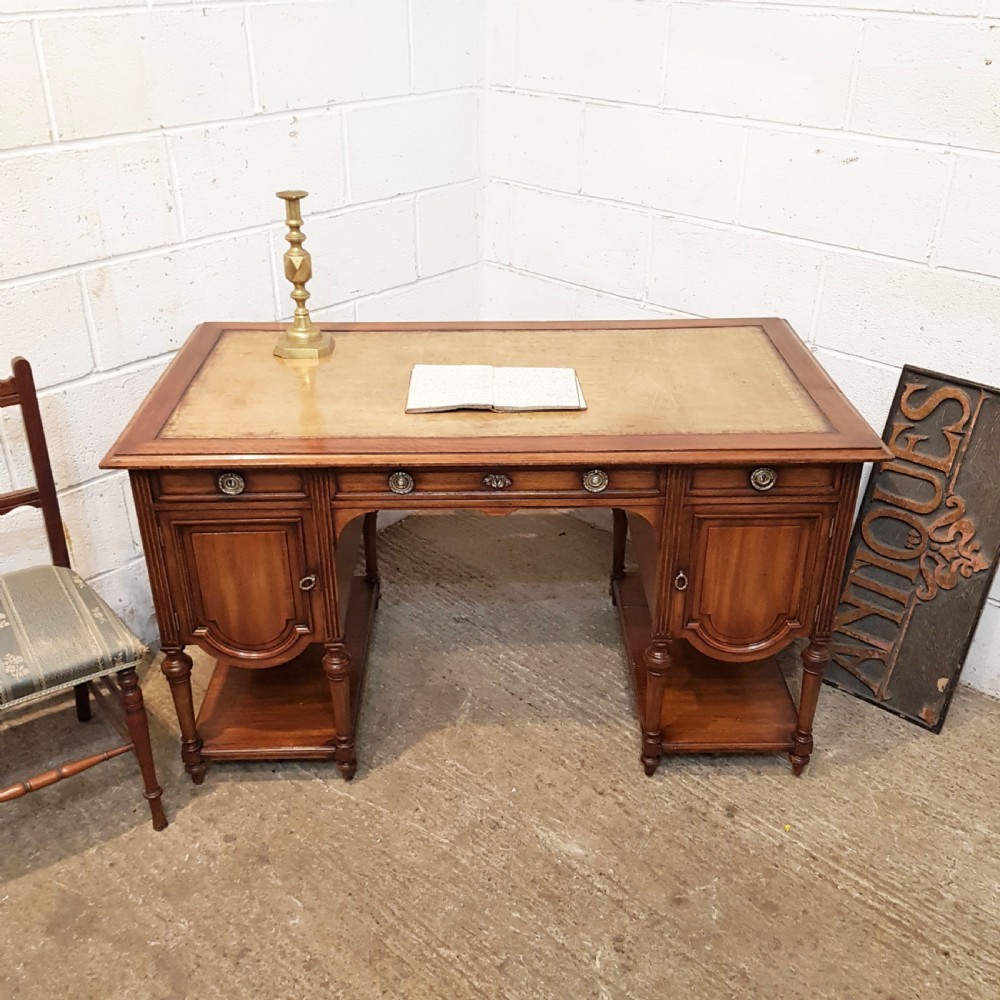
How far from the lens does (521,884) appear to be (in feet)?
5.94

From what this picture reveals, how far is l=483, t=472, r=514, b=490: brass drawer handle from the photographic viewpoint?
1734 mm

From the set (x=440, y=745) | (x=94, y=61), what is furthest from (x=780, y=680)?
(x=94, y=61)

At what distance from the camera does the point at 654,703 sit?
197cm

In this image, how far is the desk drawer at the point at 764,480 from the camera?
1.72m

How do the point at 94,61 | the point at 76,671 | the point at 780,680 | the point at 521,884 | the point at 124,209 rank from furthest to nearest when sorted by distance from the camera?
1. the point at 780,680
2. the point at 124,209
3. the point at 94,61
4. the point at 521,884
5. the point at 76,671

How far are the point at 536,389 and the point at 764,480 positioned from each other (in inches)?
17.6

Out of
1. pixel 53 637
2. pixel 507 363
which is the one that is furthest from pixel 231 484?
pixel 507 363

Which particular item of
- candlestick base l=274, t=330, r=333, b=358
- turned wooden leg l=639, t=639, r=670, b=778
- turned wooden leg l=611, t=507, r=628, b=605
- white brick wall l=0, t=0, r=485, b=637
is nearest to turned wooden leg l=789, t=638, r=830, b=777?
turned wooden leg l=639, t=639, r=670, b=778

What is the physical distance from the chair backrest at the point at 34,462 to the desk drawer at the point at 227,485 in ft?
1.09

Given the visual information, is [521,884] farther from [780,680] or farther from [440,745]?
[780,680]

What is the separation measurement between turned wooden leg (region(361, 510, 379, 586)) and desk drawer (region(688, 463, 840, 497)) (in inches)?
39.5

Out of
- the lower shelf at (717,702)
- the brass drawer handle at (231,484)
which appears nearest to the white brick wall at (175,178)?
the brass drawer handle at (231,484)

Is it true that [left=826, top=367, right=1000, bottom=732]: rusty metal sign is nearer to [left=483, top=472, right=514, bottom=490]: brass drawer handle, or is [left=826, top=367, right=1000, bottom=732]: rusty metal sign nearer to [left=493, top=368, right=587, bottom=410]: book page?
[left=493, top=368, right=587, bottom=410]: book page

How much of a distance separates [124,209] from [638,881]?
1.68 m
